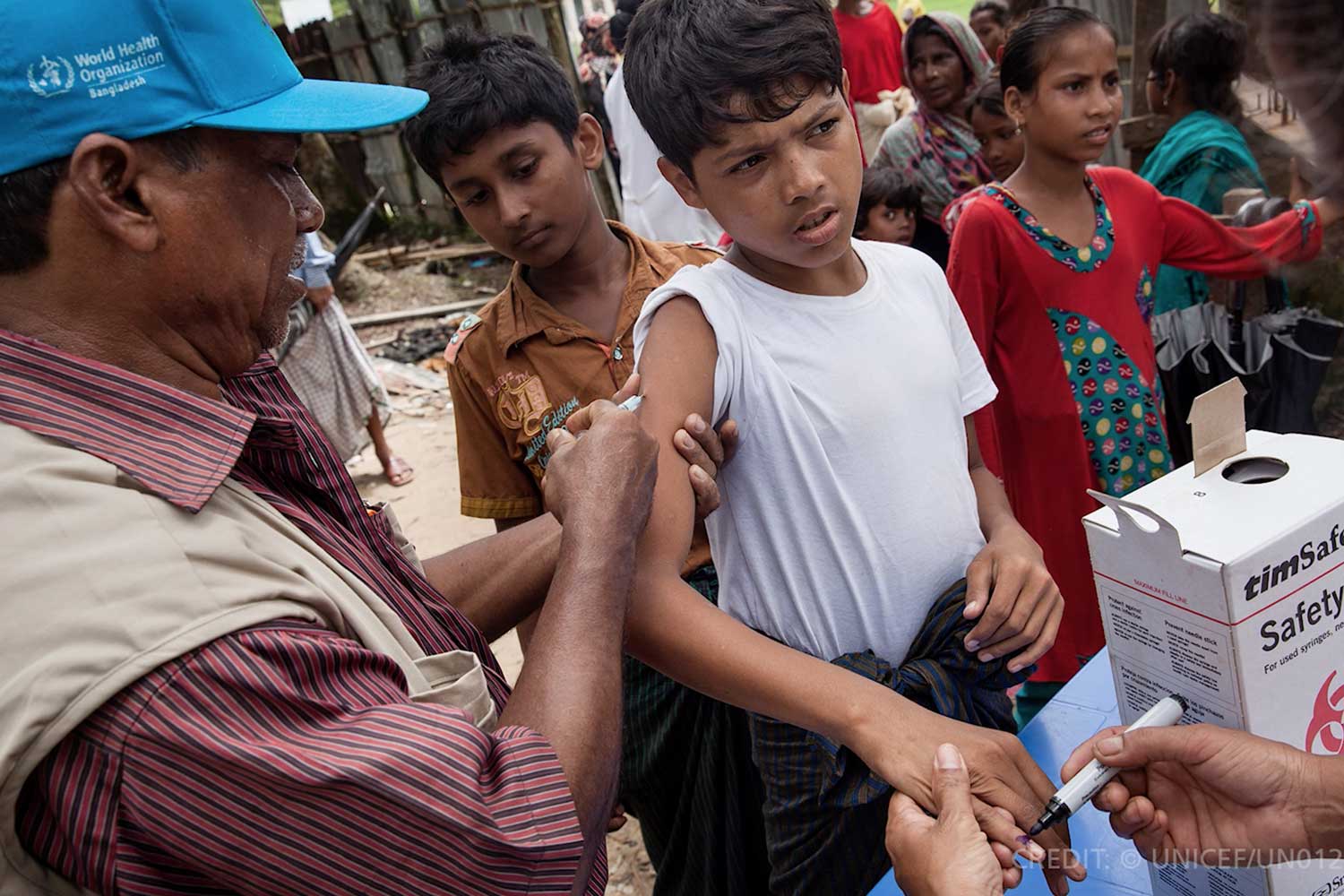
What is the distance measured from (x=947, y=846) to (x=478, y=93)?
1.67 metres

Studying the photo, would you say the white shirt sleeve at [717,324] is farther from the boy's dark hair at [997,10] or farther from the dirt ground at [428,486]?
the boy's dark hair at [997,10]

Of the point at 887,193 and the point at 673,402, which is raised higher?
the point at 673,402

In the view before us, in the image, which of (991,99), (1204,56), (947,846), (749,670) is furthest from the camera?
(991,99)

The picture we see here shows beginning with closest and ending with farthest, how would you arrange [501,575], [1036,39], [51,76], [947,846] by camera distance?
1. [51,76]
2. [947,846]
3. [501,575]
4. [1036,39]

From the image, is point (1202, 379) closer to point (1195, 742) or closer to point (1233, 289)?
point (1233, 289)

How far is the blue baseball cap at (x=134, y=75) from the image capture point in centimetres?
92

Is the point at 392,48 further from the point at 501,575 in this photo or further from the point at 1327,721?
the point at 1327,721

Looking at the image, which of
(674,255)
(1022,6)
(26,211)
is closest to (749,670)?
(26,211)

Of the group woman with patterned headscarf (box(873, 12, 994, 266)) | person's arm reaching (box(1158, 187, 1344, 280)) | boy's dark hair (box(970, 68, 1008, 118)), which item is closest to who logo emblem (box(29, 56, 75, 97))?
person's arm reaching (box(1158, 187, 1344, 280))

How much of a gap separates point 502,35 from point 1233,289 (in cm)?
233

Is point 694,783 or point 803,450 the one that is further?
point 694,783

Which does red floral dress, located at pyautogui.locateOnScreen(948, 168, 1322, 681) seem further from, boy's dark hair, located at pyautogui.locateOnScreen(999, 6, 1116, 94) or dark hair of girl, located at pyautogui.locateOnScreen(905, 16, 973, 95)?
dark hair of girl, located at pyautogui.locateOnScreen(905, 16, 973, 95)

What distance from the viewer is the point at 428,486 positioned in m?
5.94

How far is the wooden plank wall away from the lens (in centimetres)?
888
